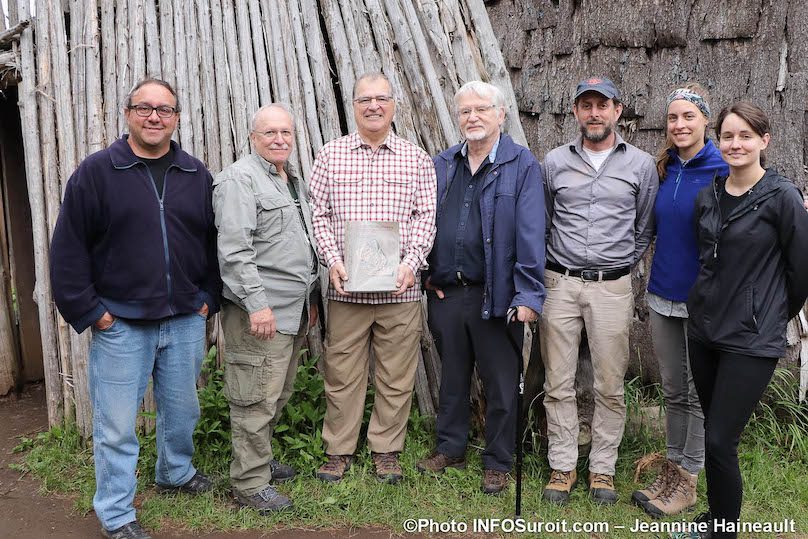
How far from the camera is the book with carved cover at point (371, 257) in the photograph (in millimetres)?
3783

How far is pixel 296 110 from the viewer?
4.77m

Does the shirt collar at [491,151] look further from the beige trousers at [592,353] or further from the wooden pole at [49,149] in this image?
the wooden pole at [49,149]

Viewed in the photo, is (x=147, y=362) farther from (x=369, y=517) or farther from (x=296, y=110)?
(x=296, y=110)

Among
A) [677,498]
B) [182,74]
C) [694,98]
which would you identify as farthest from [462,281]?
[182,74]

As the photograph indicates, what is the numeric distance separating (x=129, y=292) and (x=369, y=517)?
1766 mm

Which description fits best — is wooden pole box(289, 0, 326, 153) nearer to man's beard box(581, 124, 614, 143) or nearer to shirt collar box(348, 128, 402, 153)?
shirt collar box(348, 128, 402, 153)

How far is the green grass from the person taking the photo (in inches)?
147

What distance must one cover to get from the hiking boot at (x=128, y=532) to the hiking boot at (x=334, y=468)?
1018mm

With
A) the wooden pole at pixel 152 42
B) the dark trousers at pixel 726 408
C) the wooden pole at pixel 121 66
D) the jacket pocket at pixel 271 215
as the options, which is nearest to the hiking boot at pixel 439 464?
the dark trousers at pixel 726 408

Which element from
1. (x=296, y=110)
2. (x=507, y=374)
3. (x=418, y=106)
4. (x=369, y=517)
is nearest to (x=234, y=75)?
(x=296, y=110)

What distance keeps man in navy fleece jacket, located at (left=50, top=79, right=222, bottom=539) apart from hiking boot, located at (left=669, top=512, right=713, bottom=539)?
8.95ft

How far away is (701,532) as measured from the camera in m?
3.39

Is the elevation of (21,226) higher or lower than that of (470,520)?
higher

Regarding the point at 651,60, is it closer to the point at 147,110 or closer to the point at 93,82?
the point at 147,110
